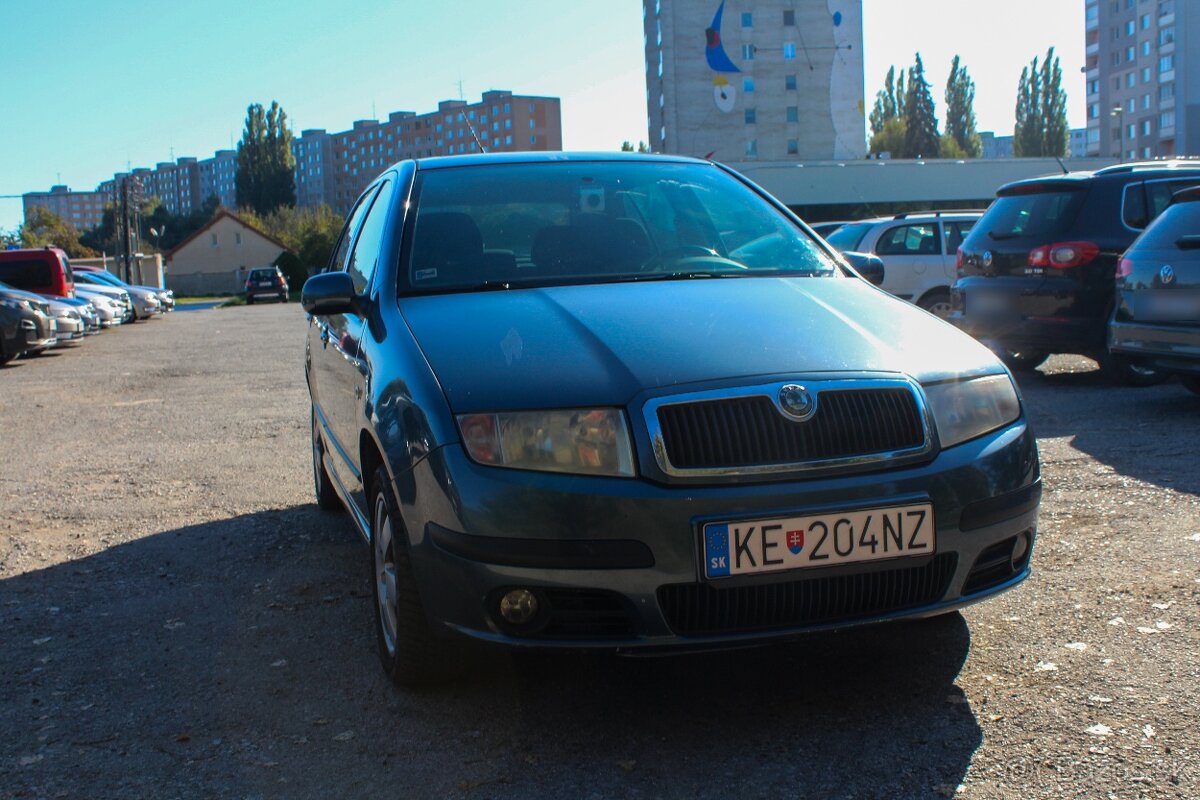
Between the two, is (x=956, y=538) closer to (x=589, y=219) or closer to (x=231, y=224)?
(x=589, y=219)

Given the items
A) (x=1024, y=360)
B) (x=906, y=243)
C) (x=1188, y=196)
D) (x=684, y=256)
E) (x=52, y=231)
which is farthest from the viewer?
(x=52, y=231)

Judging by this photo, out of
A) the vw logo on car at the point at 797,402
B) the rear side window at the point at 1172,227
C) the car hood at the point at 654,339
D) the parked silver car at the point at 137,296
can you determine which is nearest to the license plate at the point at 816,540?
the vw logo on car at the point at 797,402

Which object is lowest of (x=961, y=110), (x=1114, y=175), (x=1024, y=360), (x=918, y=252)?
(x=1024, y=360)

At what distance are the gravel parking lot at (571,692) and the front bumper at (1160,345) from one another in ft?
6.63

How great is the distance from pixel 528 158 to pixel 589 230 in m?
0.63

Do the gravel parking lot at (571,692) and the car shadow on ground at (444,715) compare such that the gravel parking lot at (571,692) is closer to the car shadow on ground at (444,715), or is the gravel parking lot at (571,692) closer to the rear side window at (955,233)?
the car shadow on ground at (444,715)

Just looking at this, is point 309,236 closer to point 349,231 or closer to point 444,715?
point 349,231

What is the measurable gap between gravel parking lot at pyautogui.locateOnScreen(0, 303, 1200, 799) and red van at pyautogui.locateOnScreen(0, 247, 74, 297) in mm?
20244

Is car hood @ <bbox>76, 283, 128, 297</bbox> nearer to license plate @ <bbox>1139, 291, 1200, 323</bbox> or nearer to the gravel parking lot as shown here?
the gravel parking lot

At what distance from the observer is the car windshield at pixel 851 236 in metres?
15.1

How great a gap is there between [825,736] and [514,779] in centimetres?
80

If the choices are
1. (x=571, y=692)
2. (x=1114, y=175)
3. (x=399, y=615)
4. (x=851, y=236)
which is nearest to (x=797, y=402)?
(x=571, y=692)

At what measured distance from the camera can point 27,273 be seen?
24.3 metres

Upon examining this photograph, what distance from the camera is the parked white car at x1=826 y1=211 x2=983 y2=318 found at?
14911 mm
